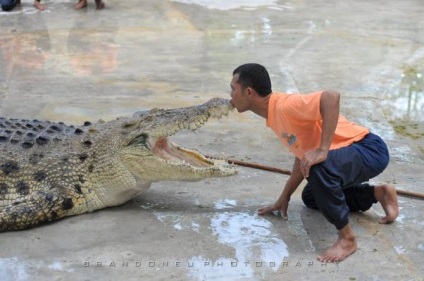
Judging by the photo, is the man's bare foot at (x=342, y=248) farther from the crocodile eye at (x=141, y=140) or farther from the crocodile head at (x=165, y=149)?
the crocodile eye at (x=141, y=140)

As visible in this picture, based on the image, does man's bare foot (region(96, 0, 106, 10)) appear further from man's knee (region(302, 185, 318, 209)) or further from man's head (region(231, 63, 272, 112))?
man's head (region(231, 63, 272, 112))

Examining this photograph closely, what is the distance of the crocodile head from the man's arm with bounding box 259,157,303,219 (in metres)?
0.27

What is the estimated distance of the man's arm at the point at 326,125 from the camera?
2881 mm

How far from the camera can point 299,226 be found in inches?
131

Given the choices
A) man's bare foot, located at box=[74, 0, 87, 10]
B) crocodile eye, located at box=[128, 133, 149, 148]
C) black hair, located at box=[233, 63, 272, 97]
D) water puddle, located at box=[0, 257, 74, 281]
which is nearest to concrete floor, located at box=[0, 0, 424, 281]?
water puddle, located at box=[0, 257, 74, 281]

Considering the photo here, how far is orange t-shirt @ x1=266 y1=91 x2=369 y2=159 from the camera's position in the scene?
2955mm

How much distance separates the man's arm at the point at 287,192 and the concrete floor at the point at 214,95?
5 centimetres

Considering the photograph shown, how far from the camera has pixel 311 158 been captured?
2949 millimetres

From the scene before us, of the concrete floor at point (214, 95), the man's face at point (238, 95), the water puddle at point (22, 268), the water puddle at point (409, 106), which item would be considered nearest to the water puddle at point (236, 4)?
the concrete floor at point (214, 95)

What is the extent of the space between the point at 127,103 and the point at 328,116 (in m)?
2.80

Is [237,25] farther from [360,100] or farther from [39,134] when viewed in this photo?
[39,134]

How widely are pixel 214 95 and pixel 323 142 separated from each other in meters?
2.78

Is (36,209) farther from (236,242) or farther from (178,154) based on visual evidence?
(236,242)

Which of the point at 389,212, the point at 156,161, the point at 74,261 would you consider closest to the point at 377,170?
the point at 389,212
